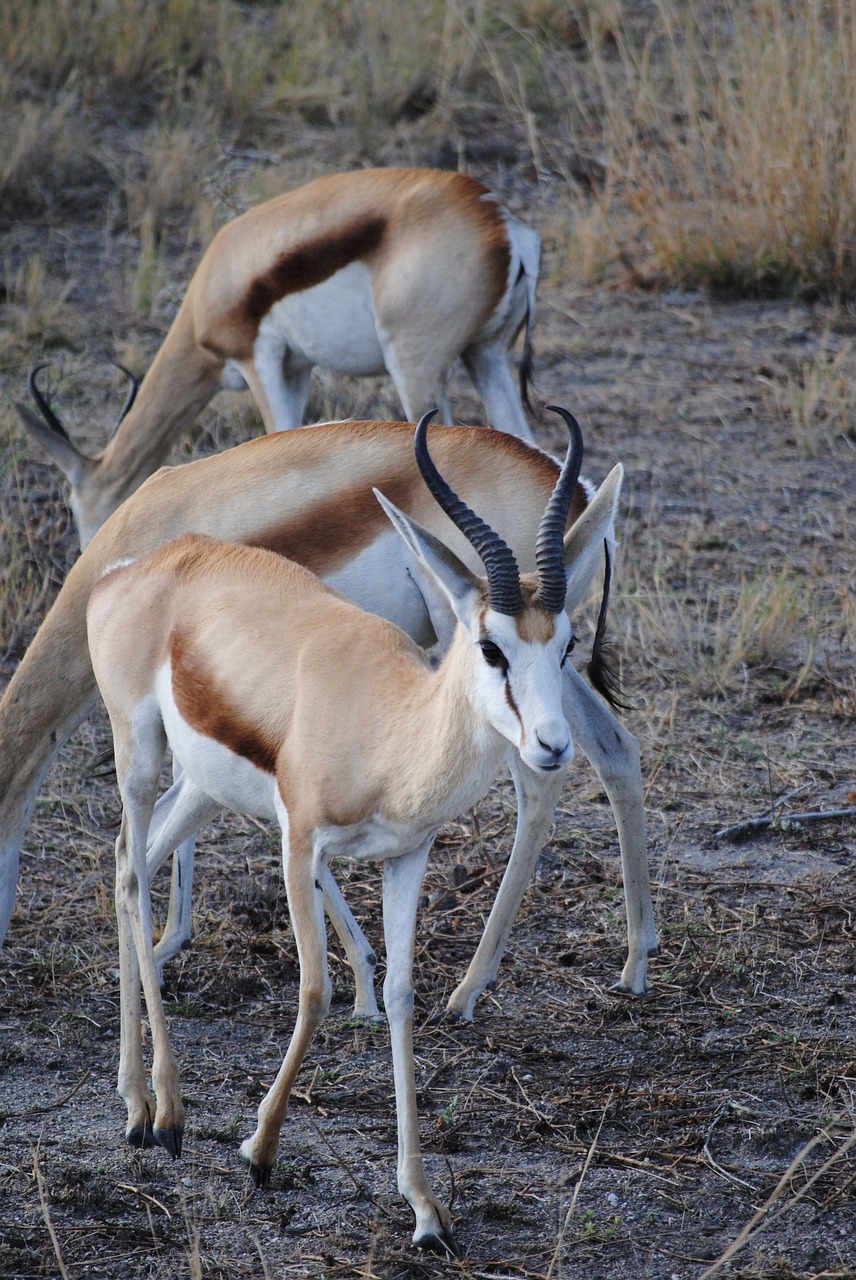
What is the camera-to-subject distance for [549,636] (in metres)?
3.01

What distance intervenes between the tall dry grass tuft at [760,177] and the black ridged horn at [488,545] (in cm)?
652

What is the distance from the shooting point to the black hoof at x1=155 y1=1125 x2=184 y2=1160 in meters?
3.38

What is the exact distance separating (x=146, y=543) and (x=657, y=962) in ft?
6.09

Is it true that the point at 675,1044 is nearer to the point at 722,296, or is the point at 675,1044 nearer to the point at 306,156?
the point at 722,296

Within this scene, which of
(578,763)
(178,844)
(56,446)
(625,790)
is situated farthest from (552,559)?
(56,446)

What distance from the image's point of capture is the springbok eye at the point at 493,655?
117 inches

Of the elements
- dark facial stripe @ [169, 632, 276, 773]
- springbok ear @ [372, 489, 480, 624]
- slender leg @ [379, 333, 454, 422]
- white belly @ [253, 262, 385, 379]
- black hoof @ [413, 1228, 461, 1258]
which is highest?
Answer: springbok ear @ [372, 489, 480, 624]

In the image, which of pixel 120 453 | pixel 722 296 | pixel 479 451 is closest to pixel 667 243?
pixel 722 296

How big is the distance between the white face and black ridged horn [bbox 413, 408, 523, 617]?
3cm

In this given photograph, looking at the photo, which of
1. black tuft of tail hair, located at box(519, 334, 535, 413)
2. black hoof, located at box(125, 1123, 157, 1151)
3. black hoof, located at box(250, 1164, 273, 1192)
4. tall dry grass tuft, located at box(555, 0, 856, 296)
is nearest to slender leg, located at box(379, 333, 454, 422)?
black tuft of tail hair, located at box(519, 334, 535, 413)

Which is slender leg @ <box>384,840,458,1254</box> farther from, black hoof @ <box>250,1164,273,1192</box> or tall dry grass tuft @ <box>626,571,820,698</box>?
tall dry grass tuft @ <box>626,571,820,698</box>

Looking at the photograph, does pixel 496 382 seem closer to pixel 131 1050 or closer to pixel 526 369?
pixel 526 369

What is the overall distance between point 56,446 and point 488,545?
137 inches

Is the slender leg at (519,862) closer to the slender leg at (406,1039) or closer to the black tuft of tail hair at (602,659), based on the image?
the black tuft of tail hair at (602,659)
